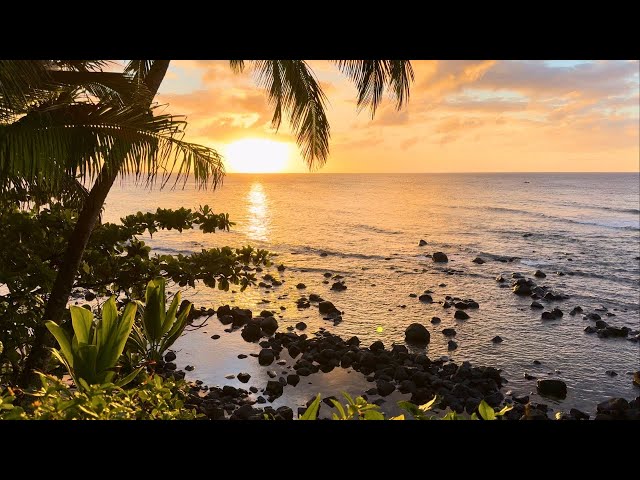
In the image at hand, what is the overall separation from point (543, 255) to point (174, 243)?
22236mm

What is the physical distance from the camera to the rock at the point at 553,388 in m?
11.7

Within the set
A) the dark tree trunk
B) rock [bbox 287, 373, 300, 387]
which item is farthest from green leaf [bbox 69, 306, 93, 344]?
rock [bbox 287, 373, 300, 387]

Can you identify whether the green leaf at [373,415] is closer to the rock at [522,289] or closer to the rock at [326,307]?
the rock at [326,307]

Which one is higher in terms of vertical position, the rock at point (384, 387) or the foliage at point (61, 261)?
the foliage at point (61, 261)

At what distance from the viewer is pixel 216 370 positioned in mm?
12406

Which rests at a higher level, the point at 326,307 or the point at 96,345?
the point at 96,345

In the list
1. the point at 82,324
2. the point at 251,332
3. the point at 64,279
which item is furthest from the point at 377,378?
the point at 82,324

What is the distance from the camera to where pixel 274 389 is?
36.6ft

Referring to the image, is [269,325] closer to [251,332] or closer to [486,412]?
[251,332]

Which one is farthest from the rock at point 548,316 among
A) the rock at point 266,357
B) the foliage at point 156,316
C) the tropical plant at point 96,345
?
the tropical plant at point 96,345

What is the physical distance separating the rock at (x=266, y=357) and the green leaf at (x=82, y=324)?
391 inches

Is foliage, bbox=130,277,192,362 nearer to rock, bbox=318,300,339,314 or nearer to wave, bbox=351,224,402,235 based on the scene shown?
rock, bbox=318,300,339,314

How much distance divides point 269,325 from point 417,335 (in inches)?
170
